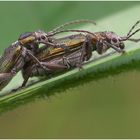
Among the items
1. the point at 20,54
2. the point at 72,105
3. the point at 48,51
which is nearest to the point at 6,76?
the point at 20,54

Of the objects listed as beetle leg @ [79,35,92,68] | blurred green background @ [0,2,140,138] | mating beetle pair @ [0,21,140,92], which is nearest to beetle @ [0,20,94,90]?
mating beetle pair @ [0,21,140,92]

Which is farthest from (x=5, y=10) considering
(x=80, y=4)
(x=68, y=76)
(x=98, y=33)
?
(x=68, y=76)

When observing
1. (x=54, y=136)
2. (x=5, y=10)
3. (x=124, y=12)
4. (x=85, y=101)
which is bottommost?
(x=54, y=136)

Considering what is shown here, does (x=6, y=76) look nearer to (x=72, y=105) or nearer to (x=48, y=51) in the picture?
(x=48, y=51)

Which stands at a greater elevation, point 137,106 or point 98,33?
point 98,33

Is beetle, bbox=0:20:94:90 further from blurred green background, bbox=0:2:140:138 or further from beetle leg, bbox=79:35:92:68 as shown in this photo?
blurred green background, bbox=0:2:140:138

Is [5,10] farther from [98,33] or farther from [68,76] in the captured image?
[68,76]

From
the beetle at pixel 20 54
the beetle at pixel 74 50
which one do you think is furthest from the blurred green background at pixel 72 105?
the beetle at pixel 20 54
